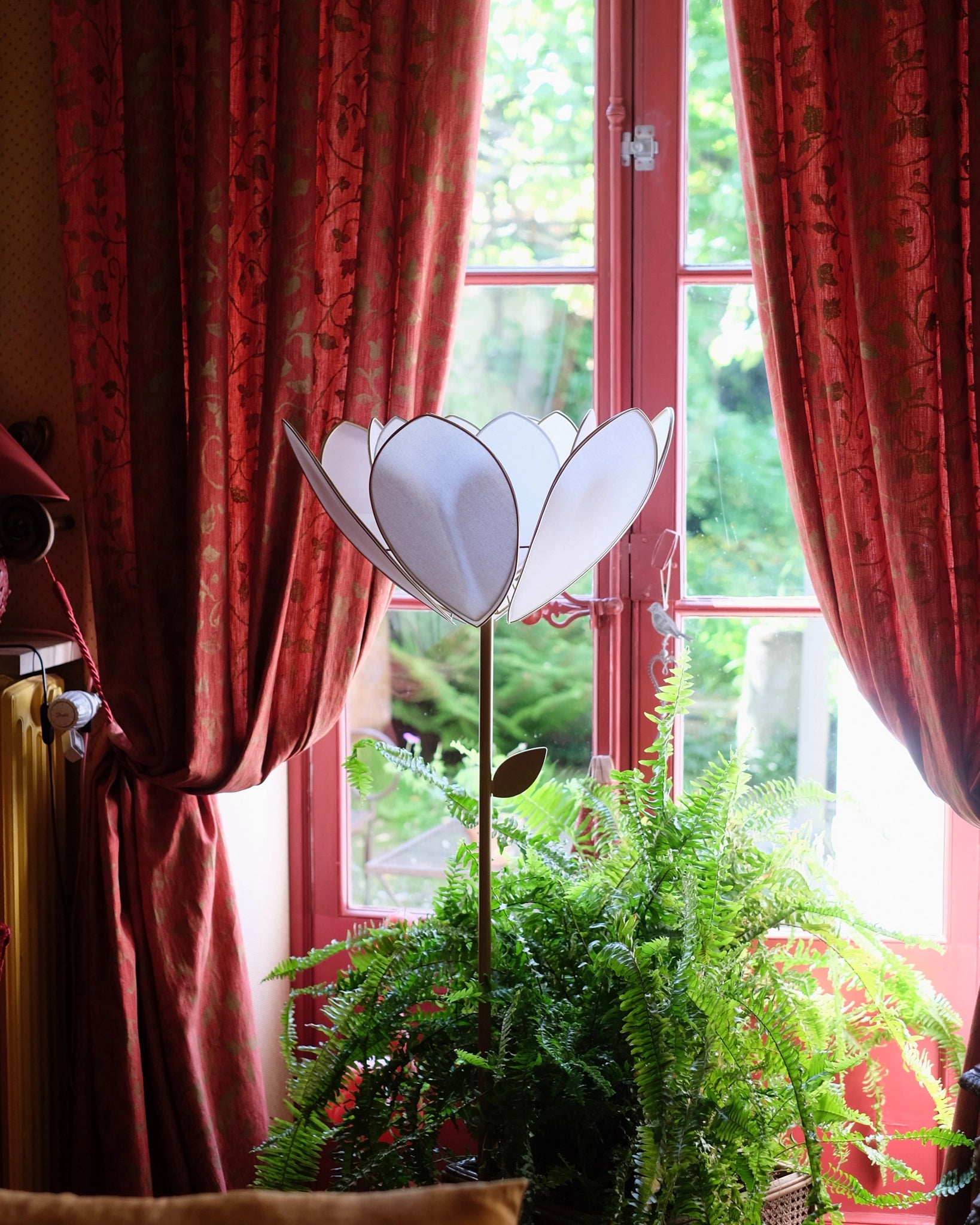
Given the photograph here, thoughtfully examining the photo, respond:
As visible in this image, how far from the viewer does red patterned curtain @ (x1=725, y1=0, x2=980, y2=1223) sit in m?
1.46

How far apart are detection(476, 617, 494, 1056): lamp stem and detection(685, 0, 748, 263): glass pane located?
880mm

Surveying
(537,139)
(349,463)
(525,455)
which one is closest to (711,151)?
(537,139)

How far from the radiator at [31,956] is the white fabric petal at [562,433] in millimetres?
780

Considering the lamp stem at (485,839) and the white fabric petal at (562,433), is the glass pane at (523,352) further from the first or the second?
the lamp stem at (485,839)

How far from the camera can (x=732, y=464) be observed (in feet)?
5.93

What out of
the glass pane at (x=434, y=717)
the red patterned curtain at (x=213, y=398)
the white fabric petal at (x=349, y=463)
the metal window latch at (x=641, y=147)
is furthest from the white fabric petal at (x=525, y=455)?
the metal window latch at (x=641, y=147)

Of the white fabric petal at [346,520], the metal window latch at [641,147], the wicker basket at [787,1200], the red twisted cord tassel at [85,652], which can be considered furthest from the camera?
the metal window latch at [641,147]

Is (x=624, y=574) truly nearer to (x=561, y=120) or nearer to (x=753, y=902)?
(x=753, y=902)

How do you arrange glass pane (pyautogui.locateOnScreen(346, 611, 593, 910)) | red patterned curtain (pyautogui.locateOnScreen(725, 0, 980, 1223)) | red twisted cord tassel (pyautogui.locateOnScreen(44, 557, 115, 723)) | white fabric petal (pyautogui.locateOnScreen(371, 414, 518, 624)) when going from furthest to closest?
glass pane (pyautogui.locateOnScreen(346, 611, 593, 910)) < red twisted cord tassel (pyautogui.locateOnScreen(44, 557, 115, 723)) < red patterned curtain (pyautogui.locateOnScreen(725, 0, 980, 1223)) < white fabric petal (pyautogui.locateOnScreen(371, 414, 518, 624))

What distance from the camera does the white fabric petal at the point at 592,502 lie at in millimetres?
1116

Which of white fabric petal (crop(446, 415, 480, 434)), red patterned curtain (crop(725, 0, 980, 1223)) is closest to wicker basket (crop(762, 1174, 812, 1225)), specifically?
red patterned curtain (crop(725, 0, 980, 1223))

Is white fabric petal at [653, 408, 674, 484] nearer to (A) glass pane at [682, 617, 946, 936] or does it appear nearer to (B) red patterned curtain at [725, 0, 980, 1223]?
(B) red patterned curtain at [725, 0, 980, 1223]

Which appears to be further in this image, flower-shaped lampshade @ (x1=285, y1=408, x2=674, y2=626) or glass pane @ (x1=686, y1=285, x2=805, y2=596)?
glass pane @ (x1=686, y1=285, x2=805, y2=596)

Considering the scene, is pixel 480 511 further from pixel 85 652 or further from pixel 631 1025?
pixel 85 652
